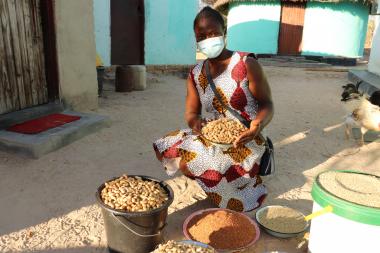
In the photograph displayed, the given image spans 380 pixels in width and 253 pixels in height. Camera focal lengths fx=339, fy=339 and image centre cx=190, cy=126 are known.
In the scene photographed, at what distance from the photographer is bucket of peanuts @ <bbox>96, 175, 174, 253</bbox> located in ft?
7.27

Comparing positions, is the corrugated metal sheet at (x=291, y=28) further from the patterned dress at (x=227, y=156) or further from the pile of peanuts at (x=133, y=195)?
the pile of peanuts at (x=133, y=195)

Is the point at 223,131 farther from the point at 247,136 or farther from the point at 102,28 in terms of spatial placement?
the point at 102,28

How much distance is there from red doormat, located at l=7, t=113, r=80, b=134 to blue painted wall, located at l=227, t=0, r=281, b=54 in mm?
13309

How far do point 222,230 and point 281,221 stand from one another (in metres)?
0.58

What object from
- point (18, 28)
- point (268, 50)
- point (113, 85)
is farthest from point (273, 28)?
point (18, 28)

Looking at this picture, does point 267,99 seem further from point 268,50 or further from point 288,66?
point 268,50

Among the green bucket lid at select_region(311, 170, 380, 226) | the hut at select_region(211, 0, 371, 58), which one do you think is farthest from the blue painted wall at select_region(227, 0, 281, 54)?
the green bucket lid at select_region(311, 170, 380, 226)

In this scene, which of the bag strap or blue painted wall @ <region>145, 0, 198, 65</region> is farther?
blue painted wall @ <region>145, 0, 198, 65</region>

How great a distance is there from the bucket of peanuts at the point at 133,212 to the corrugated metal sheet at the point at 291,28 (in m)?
15.6

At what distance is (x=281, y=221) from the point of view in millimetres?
→ 2820

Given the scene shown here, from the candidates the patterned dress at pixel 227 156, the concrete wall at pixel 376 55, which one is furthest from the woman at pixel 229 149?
the concrete wall at pixel 376 55

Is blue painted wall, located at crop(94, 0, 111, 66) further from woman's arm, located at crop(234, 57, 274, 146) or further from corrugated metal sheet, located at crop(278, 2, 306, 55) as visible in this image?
corrugated metal sheet, located at crop(278, 2, 306, 55)

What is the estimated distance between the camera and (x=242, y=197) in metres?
2.98

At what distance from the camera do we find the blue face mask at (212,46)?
2869 millimetres
